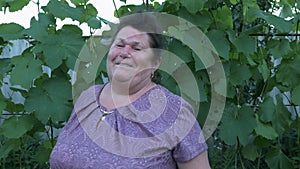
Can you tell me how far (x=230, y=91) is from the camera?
2369 millimetres

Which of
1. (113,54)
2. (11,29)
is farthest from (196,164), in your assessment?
(11,29)

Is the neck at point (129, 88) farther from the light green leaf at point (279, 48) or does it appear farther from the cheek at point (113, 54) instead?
the light green leaf at point (279, 48)

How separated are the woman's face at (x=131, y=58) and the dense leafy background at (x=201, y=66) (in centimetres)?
49

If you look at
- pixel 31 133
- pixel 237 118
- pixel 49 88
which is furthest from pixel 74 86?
pixel 237 118

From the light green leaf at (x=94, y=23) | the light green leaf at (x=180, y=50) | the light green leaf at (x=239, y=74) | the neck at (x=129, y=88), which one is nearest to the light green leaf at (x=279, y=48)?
the light green leaf at (x=239, y=74)

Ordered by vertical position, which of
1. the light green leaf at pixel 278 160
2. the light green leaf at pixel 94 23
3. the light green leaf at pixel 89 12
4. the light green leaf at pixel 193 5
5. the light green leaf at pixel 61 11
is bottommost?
the light green leaf at pixel 278 160

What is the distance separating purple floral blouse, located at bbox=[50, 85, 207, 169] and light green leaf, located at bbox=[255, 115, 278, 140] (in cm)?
80

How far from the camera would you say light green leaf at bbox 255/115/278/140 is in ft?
7.80

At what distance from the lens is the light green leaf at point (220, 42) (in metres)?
2.23

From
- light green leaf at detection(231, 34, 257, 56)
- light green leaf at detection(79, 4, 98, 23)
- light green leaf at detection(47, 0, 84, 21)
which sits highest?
light green leaf at detection(47, 0, 84, 21)

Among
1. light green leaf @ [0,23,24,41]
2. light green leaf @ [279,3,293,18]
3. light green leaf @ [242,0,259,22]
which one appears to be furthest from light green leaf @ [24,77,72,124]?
light green leaf @ [279,3,293,18]

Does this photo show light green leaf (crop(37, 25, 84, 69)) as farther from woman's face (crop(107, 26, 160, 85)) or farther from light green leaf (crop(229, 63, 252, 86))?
light green leaf (crop(229, 63, 252, 86))

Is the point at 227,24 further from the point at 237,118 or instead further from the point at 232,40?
the point at 237,118

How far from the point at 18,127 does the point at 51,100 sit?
0.79 feet
